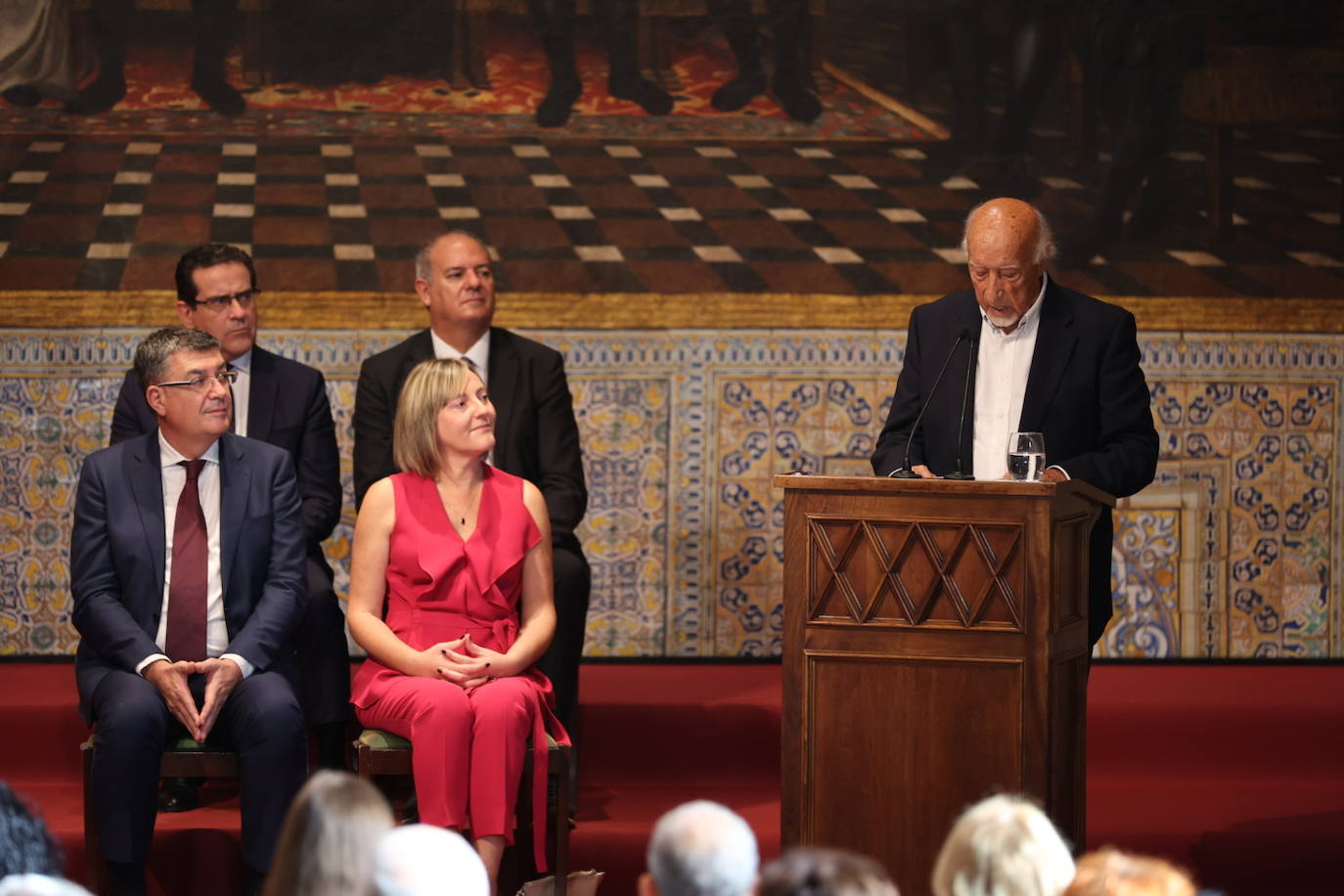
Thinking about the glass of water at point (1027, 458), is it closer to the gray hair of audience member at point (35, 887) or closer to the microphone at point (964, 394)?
the microphone at point (964, 394)

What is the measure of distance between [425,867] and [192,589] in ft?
7.72

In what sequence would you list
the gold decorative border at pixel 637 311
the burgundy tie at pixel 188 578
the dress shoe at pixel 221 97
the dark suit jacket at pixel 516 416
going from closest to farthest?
the burgundy tie at pixel 188 578, the dark suit jacket at pixel 516 416, the gold decorative border at pixel 637 311, the dress shoe at pixel 221 97

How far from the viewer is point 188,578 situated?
401 cm

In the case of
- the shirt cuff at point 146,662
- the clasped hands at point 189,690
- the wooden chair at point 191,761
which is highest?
the shirt cuff at point 146,662

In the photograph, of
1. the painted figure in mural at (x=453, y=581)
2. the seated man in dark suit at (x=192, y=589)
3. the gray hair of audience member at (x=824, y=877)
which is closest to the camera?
the gray hair of audience member at (x=824, y=877)

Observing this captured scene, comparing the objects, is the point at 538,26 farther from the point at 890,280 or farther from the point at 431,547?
the point at 431,547

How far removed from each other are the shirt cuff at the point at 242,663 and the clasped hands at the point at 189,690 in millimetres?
12

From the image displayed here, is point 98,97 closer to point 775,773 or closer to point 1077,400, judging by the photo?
point 775,773

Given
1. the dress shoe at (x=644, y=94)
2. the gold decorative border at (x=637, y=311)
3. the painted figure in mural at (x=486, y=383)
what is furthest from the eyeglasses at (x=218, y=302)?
Answer: the dress shoe at (x=644, y=94)

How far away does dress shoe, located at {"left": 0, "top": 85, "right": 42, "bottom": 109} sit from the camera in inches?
226

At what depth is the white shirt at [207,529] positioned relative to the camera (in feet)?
13.2

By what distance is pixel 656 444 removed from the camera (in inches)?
233

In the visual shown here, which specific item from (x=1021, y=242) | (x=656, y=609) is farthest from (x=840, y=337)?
(x=1021, y=242)

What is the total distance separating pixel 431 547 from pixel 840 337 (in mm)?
2254
